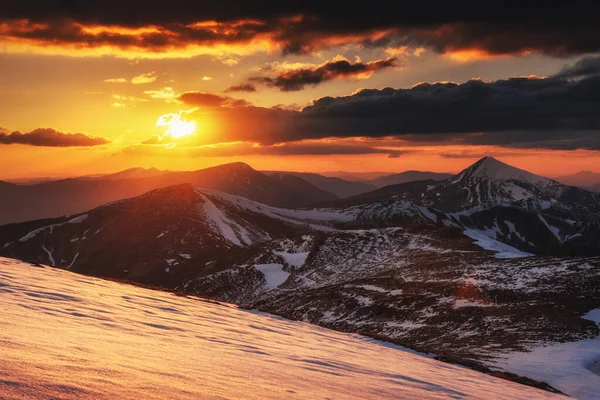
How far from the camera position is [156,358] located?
1080 centimetres

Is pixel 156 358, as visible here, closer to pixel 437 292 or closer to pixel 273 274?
pixel 437 292

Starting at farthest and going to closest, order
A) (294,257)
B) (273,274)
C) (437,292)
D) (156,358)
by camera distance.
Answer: (294,257) → (273,274) → (437,292) → (156,358)

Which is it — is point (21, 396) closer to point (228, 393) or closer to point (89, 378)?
point (89, 378)

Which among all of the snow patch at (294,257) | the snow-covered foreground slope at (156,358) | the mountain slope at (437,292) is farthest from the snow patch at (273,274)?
the snow-covered foreground slope at (156,358)

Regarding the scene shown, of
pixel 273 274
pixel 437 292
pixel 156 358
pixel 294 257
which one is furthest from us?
pixel 294 257

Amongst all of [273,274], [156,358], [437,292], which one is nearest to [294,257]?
[273,274]

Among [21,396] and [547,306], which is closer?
[21,396]

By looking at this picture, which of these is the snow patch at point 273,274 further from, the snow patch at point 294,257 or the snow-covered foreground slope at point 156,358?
the snow-covered foreground slope at point 156,358

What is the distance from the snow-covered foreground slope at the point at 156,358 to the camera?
25.8 feet

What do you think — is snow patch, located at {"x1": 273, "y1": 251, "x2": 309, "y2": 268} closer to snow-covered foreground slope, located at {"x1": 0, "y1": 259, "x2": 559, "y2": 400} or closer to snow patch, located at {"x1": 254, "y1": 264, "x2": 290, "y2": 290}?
snow patch, located at {"x1": 254, "y1": 264, "x2": 290, "y2": 290}

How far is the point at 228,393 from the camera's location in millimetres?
8789

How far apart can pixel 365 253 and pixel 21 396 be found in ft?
449

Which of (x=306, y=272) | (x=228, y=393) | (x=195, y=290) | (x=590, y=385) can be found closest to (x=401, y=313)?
(x=590, y=385)

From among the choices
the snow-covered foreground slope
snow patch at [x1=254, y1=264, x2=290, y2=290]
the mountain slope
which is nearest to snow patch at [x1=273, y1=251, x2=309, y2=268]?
the mountain slope
